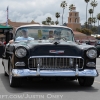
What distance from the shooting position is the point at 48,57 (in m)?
8.56

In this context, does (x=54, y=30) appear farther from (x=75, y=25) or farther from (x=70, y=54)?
(x=75, y=25)

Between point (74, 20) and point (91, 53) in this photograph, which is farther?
point (74, 20)

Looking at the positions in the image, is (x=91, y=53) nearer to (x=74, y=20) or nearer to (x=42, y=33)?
(x=42, y=33)

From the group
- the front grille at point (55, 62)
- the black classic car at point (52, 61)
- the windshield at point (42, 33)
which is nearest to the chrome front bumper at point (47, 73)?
the black classic car at point (52, 61)

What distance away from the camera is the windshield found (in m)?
10.0

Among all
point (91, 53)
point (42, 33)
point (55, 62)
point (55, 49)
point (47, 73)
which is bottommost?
point (47, 73)

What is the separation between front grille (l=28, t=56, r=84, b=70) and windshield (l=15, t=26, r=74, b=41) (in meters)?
1.46

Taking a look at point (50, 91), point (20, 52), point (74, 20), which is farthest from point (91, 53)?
point (74, 20)

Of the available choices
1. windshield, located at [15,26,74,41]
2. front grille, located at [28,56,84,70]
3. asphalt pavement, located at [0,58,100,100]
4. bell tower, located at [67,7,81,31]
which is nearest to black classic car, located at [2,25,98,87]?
front grille, located at [28,56,84,70]

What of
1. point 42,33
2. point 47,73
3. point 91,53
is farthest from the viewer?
point 42,33

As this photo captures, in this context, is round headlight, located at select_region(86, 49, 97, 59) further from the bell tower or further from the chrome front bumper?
the bell tower

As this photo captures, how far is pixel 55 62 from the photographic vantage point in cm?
861

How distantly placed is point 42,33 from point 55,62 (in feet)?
5.83
